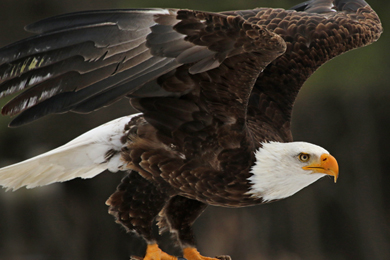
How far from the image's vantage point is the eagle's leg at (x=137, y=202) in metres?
2.56

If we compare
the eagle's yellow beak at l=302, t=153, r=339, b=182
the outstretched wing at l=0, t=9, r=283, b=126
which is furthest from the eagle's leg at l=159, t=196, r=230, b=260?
the outstretched wing at l=0, t=9, r=283, b=126

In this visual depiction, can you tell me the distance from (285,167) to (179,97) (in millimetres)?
546

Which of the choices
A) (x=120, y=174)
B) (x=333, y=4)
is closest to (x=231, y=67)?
(x=333, y=4)

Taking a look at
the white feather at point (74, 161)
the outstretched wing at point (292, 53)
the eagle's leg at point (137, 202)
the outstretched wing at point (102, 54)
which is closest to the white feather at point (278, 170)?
the outstretched wing at point (292, 53)

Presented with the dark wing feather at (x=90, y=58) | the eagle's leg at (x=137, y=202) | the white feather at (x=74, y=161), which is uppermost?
the dark wing feather at (x=90, y=58)

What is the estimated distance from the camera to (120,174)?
17.7 feet

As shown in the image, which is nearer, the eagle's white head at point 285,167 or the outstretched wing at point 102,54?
the outstretched wing at point 102,54

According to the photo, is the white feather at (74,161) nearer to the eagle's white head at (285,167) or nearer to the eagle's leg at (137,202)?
the eagle's leg at (137,202)

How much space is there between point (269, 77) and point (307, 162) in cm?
67

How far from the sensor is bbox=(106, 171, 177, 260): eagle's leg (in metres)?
2.56

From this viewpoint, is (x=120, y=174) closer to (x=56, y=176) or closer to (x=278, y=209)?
(x=278, y=209)

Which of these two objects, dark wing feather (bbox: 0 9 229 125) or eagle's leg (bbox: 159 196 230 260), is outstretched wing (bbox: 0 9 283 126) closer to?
dark wing feather (bbox: 0 9 229 125)

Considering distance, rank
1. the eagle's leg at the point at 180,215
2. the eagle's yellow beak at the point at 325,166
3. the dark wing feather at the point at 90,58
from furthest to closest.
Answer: the eagle's leg at the point at 180,215
the eagle's yellow beak at the point at 325,166
the dark wing feather at the point at 90,58

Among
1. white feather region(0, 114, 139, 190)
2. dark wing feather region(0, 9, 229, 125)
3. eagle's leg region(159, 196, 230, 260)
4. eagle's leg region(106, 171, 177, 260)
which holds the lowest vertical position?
eagle's leg region(159, 196, 230, 260)
